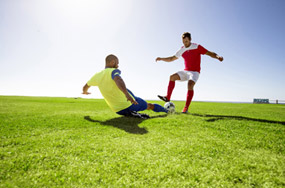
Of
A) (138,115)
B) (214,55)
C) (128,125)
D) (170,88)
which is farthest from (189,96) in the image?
(128,125)

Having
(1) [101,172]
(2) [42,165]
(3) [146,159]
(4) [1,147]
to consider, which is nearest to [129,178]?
(1) [101,172]

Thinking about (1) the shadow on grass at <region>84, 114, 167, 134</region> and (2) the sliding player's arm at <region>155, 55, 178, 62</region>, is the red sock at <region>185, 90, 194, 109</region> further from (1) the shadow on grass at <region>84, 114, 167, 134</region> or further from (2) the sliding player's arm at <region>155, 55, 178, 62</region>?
(1) the shadow on grass at <region>84, 114, 167, 134</region>

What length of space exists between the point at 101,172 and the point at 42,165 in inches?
22.1

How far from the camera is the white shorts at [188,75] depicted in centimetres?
518

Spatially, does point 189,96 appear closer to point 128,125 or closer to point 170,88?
point 170,88

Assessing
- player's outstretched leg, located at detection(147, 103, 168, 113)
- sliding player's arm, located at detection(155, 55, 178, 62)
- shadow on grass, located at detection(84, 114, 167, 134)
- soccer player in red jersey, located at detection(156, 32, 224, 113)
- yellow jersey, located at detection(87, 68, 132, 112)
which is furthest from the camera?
sliding player's arm, located at detection(155, 55, 178, 62)

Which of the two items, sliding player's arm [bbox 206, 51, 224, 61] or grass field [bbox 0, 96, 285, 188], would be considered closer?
grass field [bbox 0, 96, 285, 188]

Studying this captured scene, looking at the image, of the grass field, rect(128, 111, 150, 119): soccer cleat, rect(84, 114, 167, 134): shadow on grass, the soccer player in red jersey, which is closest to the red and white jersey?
the soccer player in red jersey

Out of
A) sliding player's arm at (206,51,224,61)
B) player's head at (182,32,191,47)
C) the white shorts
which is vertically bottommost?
the white shorts

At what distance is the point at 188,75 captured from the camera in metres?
5.28

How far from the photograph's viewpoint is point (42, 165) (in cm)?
134

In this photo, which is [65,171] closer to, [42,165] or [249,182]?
[42,165]

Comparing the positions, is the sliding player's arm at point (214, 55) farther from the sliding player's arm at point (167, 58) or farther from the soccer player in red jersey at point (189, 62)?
the sliding player's arm at point (167, 58)

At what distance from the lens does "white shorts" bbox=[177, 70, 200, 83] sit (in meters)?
5.18
